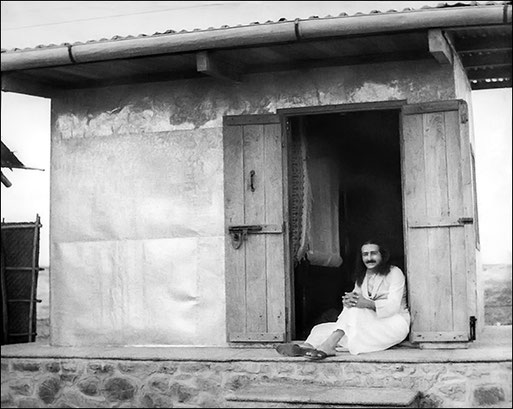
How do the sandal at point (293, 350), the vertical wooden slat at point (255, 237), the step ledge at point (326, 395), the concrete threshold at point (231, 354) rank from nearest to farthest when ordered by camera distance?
the step ledge at point (326, 395) < the concrete threshold at point (231, 354) < the sandal at point (293, 350) < the vertical wooden slat at point (255, 237)

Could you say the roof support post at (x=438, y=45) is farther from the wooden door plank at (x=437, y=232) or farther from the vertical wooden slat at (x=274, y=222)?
the vertical wooden slat at (x=274, y=222)

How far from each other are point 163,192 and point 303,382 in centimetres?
248

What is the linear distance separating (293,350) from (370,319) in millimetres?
821

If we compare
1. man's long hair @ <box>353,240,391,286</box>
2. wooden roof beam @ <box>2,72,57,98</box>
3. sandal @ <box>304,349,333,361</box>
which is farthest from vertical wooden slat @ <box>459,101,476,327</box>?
wooden roof beam @ <box>2,72,57,98</box>

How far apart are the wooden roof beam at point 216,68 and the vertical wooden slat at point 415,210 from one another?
1689mm

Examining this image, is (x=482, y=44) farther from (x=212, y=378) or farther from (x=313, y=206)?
(x=212, y=378)

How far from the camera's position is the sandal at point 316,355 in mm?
7254

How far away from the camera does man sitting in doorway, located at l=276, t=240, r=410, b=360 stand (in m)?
7.53

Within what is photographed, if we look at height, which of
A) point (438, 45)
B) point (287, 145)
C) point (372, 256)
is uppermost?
point (438, 45)

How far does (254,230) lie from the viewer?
811 cm

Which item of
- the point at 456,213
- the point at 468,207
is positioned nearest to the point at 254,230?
the point at 456,213

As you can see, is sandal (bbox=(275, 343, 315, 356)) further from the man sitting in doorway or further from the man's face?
the man's face

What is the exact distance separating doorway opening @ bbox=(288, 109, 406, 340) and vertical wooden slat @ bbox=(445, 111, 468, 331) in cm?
160

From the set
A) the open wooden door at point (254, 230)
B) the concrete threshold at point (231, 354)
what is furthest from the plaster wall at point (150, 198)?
the concrete threshold at point (231, 354)
